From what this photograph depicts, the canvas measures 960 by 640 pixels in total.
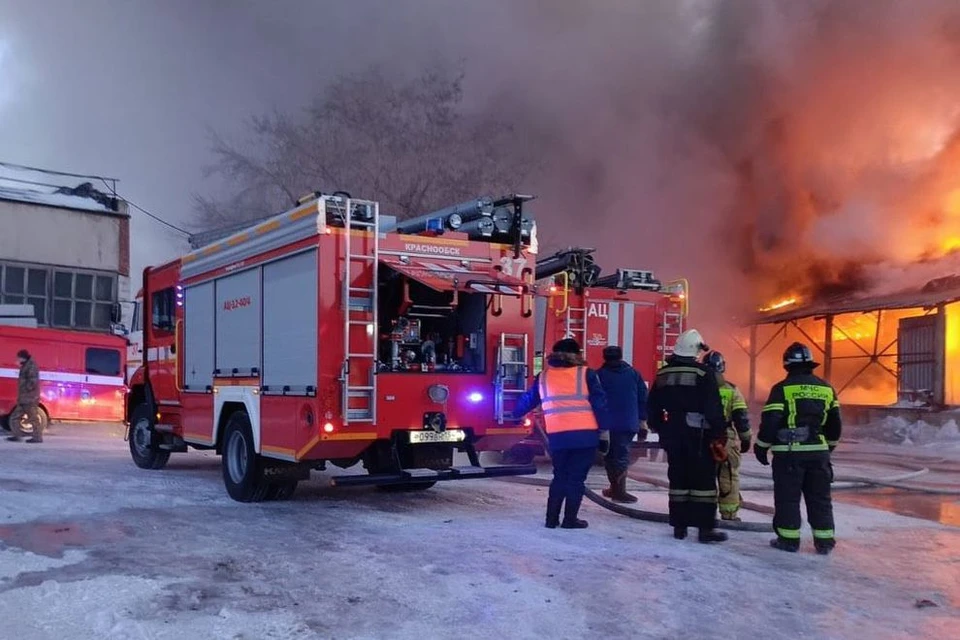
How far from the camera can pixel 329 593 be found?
4617 mm

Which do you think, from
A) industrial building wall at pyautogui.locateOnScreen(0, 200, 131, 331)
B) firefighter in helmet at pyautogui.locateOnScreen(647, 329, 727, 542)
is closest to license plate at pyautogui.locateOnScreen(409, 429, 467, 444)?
firefighter in helmet at pyautogui.locateOnScreen(647, 329, 727, 542)

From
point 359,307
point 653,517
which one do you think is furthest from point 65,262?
point 653,517

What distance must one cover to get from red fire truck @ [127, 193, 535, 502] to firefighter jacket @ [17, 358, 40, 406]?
276 inches

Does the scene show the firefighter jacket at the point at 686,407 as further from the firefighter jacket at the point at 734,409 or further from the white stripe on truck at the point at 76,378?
the white stripe on truck at the point at 76,378

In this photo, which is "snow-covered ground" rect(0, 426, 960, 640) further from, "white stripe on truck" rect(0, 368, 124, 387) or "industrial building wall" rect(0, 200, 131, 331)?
"industrial building wall" rect(0, 200, 131, 331)

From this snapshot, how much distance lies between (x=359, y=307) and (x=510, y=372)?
149 centimetres

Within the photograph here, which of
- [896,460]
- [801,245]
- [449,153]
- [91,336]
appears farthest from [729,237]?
[91,336]

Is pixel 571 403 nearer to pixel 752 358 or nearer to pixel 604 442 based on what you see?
pixel 604 442

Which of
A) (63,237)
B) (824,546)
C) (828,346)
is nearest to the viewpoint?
(824,546)

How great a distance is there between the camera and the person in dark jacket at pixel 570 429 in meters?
6.48

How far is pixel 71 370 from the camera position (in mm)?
17812

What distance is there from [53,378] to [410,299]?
13133mm

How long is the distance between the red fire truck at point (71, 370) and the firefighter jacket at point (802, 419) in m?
14.7

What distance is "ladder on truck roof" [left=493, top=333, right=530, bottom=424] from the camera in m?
7.34
